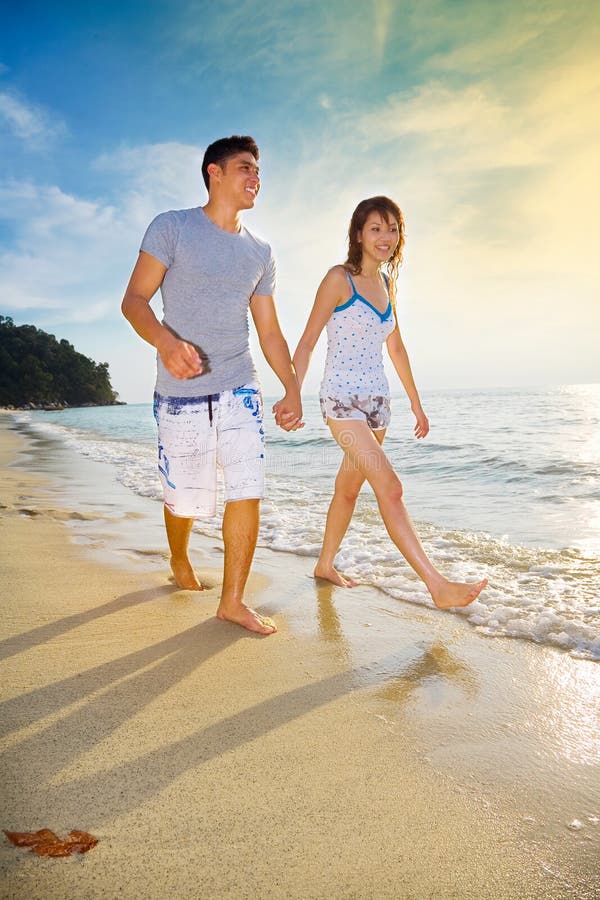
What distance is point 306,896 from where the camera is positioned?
1.22 metres

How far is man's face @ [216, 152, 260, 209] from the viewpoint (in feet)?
9.74

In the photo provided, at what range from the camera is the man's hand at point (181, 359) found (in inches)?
91.6

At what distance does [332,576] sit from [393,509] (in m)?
0.87

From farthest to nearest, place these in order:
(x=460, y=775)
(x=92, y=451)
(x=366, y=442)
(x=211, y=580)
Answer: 1. (x=92, y=451)
2. (x=211, y=580)
3. (x=366, y=442)
4. (x=460, y=775)

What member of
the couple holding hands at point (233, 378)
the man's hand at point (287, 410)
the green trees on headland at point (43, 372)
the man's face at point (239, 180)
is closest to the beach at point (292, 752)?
the couple holding hands at point (233, 378)

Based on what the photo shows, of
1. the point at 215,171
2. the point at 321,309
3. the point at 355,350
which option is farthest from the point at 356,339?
the point at 215,171

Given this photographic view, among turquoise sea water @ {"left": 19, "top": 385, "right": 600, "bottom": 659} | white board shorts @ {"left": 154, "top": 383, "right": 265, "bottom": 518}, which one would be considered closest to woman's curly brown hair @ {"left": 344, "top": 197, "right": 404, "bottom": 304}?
white board shorts @ {"left": 154, "top": 383, "right": 265, "bottom": 518}

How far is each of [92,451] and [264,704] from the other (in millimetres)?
12536

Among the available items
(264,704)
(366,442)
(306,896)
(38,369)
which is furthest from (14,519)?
(38,369)

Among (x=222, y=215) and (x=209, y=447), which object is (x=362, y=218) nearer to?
(x=222, y=215)

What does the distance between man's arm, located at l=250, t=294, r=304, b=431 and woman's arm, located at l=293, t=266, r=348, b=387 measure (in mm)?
176

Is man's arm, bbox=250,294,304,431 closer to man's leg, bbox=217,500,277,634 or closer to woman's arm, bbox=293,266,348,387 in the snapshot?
woman's arm, bbox=293,266,348,387

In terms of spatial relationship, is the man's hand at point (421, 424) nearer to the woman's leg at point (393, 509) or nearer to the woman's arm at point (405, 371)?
the woman's arm at point (405, 371)

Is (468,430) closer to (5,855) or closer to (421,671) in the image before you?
(421,671)
